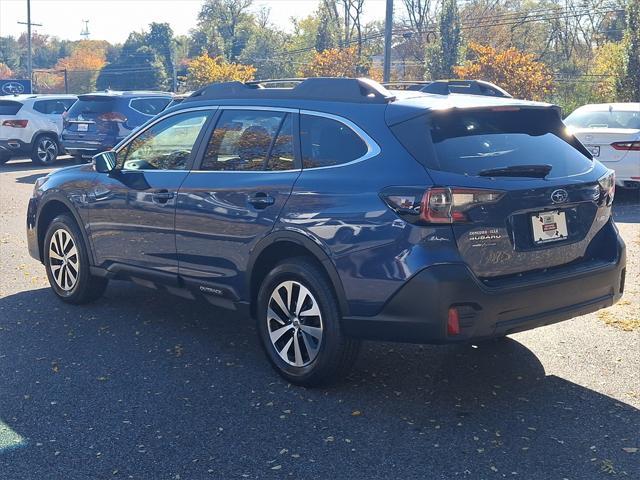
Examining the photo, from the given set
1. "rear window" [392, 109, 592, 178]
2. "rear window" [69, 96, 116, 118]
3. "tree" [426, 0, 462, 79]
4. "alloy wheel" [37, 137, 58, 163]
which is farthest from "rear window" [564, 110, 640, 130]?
"tree" [426, 0, 462, 79]

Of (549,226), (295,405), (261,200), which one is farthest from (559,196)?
(295,405)

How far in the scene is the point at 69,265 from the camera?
690cm

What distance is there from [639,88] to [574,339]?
24.4m

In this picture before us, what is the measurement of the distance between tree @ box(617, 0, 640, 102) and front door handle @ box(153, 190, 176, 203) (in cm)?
2520

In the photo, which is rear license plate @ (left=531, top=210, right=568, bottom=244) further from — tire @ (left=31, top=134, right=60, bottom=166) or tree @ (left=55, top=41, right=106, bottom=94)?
tree @ (left=55, top=41, right=106, bottom=94)

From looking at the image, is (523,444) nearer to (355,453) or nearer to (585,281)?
(355,453)

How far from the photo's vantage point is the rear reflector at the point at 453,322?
4309mm

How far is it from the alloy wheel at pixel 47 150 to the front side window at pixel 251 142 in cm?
1627

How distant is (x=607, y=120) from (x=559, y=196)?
9.00 m

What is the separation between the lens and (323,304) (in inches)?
186

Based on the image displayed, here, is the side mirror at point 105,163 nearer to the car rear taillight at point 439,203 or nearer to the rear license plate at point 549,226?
the car rear taillight at point 439,203

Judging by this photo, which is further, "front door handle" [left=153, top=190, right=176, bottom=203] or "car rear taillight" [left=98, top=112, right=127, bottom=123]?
"car rear taillight" [left=98, top=112, right=127, bottom=123]

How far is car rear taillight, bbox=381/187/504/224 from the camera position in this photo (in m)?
4.29

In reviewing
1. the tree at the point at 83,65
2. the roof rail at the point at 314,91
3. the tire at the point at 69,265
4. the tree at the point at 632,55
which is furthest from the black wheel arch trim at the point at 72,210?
the tree at the point at 83,65
